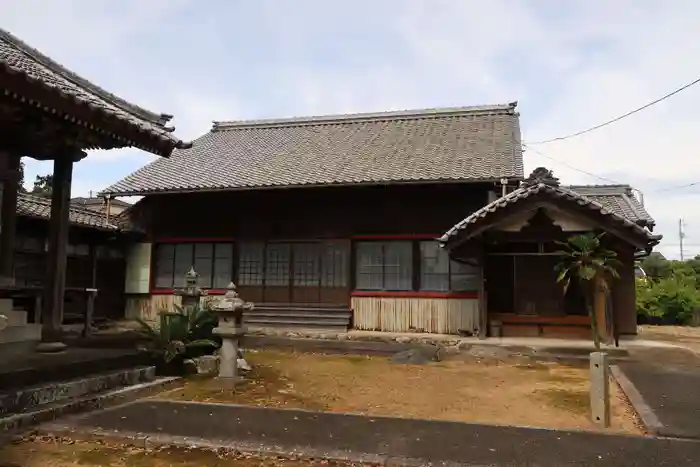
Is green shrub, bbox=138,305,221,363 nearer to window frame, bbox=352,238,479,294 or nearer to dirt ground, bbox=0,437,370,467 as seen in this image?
dirt ground, bbox=0,437,370,467

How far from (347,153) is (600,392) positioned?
12.7 metres

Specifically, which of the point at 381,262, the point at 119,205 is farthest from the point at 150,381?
the point at 119,205

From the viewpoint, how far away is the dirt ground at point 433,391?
7.11m

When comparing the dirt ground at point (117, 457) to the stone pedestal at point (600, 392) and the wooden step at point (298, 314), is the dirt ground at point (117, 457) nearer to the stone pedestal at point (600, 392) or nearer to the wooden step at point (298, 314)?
the stone pedestal at point (600, 392)

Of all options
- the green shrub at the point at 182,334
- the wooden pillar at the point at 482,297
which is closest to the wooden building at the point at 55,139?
the green shrub at the point at 182,334

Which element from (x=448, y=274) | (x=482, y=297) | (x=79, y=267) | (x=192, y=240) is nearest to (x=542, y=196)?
(x=482, y=297)

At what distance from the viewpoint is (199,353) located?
10094 millimetres

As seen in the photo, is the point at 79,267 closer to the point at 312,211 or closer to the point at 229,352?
the point at 312,211

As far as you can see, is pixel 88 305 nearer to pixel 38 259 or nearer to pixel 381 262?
pixel 38 259

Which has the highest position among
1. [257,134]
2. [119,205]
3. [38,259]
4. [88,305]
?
[257,134]

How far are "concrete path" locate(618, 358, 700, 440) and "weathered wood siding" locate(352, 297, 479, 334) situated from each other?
425 cm

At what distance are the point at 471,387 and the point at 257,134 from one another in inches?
598

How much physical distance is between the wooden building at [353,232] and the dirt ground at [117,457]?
8.72m

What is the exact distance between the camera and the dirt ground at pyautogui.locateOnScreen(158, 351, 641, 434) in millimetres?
7113
